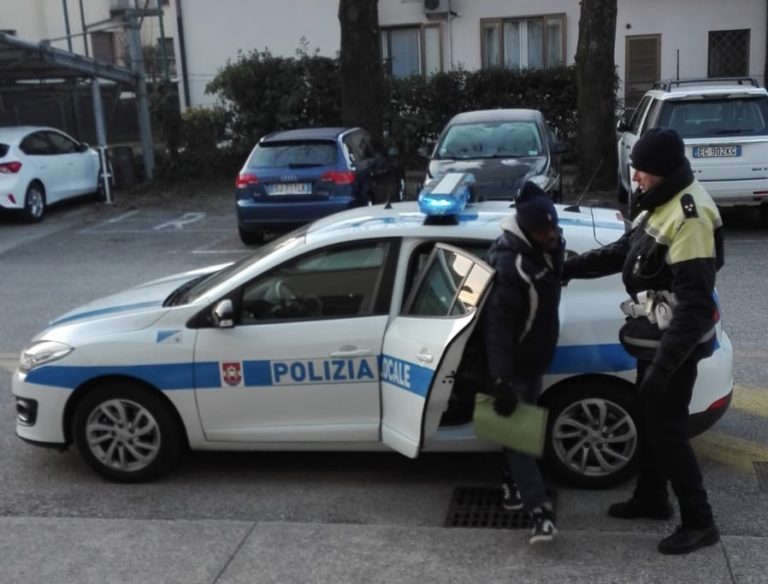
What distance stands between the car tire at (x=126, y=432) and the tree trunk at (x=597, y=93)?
11.4 metres

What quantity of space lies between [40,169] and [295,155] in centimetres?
574

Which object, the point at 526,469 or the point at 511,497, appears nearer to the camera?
the point at 526,469

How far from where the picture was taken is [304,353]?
5.14m

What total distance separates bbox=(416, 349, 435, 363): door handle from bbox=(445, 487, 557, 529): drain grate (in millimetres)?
860

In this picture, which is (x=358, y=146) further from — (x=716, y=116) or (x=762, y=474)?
(x=762, y=474)

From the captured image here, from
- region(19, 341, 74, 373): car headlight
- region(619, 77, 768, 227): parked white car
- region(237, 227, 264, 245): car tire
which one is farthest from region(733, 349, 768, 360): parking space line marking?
region(237, 227, 264, 245): car tire

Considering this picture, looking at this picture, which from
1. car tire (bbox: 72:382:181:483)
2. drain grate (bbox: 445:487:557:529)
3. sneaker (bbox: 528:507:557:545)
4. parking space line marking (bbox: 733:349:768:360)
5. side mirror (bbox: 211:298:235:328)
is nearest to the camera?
sneaker (bbox: 528:507:557:545)

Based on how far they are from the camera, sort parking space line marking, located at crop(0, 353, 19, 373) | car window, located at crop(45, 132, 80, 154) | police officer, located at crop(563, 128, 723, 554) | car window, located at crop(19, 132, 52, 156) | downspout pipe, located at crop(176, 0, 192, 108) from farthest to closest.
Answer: downspout pipe, located at crop(176, 0, 192, 108)
car window, located at crop(45, 132, 80, 154)
car window, located at crop(19, 132, 52, 156)
parking space line marking, located at crop(0, 353, 19, 373)
police officer, located at crop(563, 128, 723, 554)

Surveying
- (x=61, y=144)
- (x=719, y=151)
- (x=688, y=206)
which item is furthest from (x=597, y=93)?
(x=688, y=206)

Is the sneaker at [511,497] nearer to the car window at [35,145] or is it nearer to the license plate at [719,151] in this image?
the license plate at [719,151]

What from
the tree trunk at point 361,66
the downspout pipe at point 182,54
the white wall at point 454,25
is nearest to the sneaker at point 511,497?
the tree trunk at point 361,66

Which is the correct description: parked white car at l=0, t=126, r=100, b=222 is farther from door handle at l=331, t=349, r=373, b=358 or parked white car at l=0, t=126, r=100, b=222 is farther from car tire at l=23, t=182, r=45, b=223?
door handle at l=331, t=349, r=373, b=358

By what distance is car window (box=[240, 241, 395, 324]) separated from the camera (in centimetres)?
520

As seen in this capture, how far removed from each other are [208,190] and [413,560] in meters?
15.5
